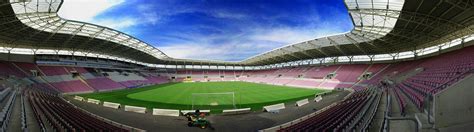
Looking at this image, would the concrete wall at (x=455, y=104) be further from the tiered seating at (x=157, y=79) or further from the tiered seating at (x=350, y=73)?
the tiered seating at (x=157, y=79)

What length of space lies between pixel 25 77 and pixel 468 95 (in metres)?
48.8

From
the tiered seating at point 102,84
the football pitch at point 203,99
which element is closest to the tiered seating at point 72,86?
the tiered seating at point 102,84

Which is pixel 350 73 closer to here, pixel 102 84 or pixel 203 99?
pixel 203 99

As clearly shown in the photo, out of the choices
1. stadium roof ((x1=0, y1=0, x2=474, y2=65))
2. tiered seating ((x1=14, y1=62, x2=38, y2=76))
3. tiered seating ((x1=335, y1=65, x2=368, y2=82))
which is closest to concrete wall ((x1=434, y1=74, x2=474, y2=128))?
stadium roof ((x1=0, y1=0, x2=474, y2=65))

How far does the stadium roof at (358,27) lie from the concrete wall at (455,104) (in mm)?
11821

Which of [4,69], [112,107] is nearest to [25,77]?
[4,69]

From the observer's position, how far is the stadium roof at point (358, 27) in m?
21.8

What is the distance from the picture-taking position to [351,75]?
2007 inches

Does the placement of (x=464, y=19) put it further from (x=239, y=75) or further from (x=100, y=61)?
(x=239, y=75)

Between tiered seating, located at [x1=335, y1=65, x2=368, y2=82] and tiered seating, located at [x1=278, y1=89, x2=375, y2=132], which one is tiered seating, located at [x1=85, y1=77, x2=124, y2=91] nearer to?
tiered seating, located at [x1=278, y1=89, x2=375, y2=132]

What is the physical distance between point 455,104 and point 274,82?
5544 cm

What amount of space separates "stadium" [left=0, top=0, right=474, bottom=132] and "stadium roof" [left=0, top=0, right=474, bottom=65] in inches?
4.4

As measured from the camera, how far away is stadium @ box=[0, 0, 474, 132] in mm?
11555

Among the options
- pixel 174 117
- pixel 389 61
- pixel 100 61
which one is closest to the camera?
pixel 174 117
